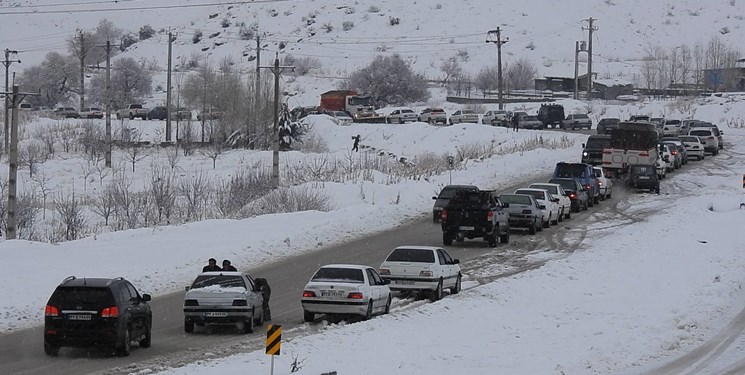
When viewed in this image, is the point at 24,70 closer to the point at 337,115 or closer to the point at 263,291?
the point at 337,115

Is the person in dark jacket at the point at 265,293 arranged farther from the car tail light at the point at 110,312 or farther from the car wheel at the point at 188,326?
the car tail light at the point at 110,312

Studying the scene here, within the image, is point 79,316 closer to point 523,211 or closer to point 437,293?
point 437,293

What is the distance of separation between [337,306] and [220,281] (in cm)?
250

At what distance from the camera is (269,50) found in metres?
→ 163

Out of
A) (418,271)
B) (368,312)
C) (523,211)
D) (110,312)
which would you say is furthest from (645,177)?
(110,312)

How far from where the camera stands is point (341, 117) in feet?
309

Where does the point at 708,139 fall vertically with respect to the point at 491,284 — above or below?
above

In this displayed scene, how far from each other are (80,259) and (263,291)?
8679mm

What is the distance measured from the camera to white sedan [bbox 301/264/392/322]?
2359 cm

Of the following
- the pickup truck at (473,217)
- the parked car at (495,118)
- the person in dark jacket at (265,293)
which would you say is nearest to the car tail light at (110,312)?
the person in dark jacket at (265,293)

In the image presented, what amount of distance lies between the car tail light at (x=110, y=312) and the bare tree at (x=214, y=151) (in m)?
53.2

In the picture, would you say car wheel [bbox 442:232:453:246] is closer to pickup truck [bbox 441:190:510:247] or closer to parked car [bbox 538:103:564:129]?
pickup truck [bbox 441:190:510:247]

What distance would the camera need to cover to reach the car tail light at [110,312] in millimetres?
19391

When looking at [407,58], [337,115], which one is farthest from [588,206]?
[407,58]
